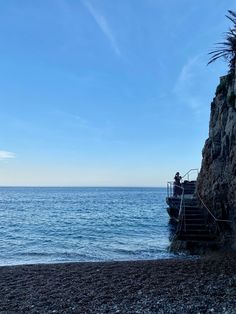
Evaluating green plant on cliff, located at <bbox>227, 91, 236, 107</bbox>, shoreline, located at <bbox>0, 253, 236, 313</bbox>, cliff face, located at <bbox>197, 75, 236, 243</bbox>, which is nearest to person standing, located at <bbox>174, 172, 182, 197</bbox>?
cliff face, located at <bbox>197, 75, 236, 243</bbox>

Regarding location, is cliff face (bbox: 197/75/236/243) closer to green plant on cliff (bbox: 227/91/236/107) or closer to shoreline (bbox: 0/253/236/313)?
green plant on cliff (bbox: 227/91/236/107)

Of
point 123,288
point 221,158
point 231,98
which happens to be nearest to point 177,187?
point 221,158

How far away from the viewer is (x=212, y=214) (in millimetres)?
22344

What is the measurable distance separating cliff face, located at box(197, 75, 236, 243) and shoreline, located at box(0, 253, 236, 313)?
6.30m

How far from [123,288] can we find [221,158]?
14213mm

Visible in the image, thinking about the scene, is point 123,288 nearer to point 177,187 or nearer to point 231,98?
point 231,98

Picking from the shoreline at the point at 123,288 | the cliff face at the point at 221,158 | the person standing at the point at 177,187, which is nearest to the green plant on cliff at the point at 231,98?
the cliff face at the point at 221,158

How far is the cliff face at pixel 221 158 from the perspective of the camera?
20806 mm

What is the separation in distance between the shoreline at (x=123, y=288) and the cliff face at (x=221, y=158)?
6.30 m

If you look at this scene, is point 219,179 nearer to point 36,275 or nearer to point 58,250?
point 58,250

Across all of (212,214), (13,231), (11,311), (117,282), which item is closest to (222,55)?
(212,214)

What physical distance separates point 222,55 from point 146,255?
11915 millimetres

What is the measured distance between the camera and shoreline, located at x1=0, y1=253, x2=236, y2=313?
9.26m

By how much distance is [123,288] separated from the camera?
11102 mm
